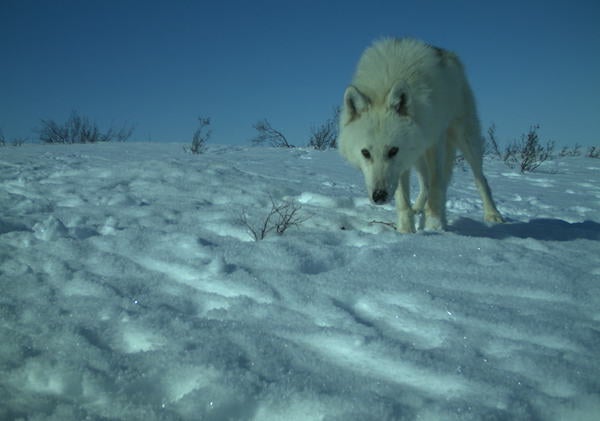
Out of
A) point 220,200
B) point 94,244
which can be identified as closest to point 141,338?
point 94,244

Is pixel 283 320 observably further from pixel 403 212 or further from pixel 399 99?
pixel 399 99

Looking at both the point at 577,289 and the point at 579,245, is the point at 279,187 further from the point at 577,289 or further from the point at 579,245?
the point at 577,289

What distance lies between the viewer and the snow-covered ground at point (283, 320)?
122cm

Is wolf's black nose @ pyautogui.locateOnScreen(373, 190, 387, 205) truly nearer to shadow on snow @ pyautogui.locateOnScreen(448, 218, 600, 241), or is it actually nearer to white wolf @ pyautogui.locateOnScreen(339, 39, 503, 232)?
white wolf @ pyautogui.locateOnScreen(339, 39, 503, 232)

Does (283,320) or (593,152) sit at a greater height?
(593,152)

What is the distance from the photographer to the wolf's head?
3.36 metres

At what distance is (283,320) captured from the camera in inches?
67.3

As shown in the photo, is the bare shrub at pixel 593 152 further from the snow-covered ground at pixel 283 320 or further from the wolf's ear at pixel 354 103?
the wolf's ear at pixel 354 103

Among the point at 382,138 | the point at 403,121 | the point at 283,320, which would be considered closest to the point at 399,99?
the point at 403,121

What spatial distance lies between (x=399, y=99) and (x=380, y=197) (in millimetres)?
890

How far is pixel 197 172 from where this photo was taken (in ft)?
16.8

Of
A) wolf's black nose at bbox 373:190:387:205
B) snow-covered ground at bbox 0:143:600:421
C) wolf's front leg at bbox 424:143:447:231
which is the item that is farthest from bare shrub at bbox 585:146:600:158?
wolf's black nose at bbox 373:190:387:205

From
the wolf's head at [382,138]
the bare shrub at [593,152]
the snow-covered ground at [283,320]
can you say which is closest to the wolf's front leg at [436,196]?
the wolf's head at [382,138]

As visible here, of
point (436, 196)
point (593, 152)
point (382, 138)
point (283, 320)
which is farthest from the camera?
point (593, 152)
